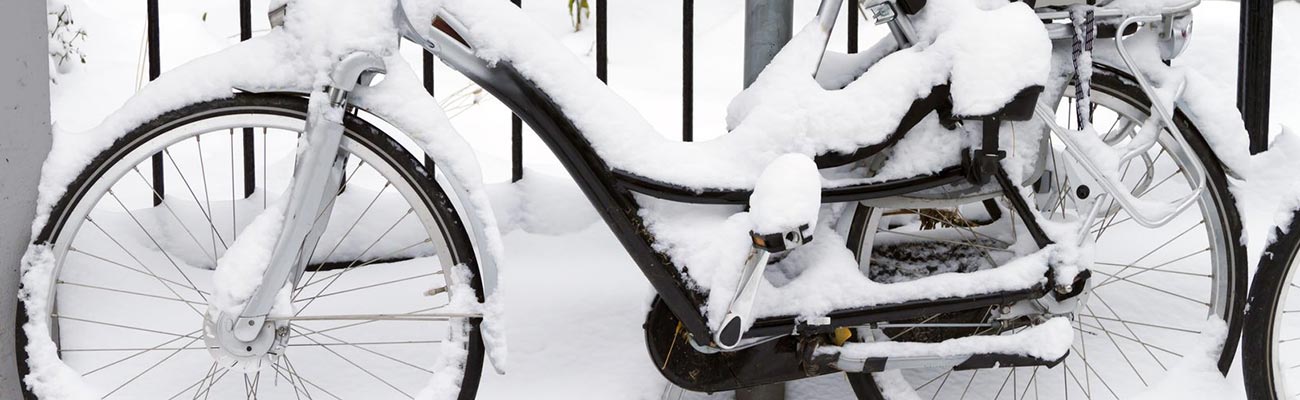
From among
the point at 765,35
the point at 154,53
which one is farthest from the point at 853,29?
the point at 154,53

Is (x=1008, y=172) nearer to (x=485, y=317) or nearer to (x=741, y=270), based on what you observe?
(x=741, y=270)

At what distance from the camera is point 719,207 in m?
2.43

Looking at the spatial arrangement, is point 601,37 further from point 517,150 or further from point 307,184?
point 307,184

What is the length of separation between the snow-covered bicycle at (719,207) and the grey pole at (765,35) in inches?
9.2

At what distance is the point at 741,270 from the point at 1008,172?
583 millimetres

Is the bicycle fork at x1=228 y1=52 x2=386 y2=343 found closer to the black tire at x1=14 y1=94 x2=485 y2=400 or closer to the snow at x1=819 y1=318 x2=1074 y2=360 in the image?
the black tire at x1=14 y1=94 x2=485 y2=400

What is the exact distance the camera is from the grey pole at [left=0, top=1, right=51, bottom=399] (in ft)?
7.96

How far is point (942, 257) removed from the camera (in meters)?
2.70

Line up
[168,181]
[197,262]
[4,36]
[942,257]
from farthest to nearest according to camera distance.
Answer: [168,181]
[197,262]
[942,257]
[4,36]

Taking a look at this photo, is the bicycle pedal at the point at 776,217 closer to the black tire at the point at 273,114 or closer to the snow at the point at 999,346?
the snow at the point at 999,346

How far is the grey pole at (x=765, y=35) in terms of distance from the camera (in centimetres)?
282

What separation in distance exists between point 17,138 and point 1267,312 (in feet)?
8.41

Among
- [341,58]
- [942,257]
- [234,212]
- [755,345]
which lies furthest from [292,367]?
[942,257]

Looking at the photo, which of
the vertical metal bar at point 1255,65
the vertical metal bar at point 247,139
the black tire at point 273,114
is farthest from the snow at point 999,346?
the vertical metal bar at point 247,139
